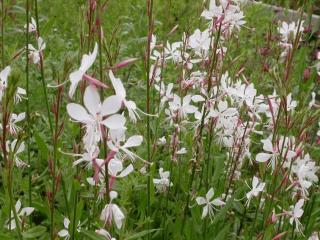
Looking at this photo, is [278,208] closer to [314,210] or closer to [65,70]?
[314,210]

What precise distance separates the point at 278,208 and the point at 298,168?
209 mm

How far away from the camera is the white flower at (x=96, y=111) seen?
100cm

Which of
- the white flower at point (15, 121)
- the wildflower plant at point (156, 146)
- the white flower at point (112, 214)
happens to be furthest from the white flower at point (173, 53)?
the white flower at point (112, 214)

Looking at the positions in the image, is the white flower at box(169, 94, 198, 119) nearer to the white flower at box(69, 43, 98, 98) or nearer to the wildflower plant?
the wildflower plant

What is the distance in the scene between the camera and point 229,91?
6.51ft

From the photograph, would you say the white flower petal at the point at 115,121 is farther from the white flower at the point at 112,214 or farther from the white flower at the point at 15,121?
the white flower at the point at 15,121

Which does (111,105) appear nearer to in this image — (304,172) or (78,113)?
(78,113)

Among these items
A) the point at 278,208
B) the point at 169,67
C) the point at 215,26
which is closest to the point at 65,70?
the point at 215,26

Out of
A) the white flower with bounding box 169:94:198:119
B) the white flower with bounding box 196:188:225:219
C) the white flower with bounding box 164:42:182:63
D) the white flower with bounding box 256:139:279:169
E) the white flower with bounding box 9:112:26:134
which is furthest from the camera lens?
the white flower with bounding box 164:42:182:63

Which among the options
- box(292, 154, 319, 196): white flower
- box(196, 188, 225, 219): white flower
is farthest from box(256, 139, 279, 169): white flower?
box(196, 188, 225, 219): white flower

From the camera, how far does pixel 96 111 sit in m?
1.02

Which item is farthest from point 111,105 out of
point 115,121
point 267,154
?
point 267,154

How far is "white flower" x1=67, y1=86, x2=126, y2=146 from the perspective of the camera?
39.4 inches

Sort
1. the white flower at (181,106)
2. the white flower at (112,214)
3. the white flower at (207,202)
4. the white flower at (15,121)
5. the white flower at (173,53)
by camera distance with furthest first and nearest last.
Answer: the white flower at (173,53)
the white flower at (181,106)
the white flower at (207,202)
the white flower at (15,121)
the white flower at (112,214)
